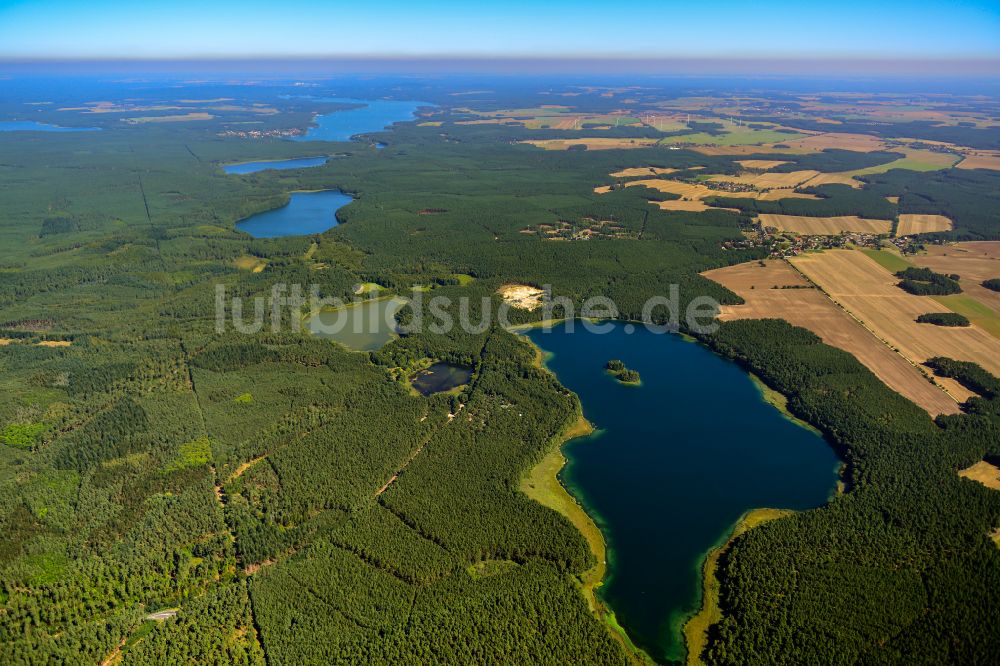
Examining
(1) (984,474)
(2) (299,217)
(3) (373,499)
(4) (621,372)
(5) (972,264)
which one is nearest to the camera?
(3) (373,499)

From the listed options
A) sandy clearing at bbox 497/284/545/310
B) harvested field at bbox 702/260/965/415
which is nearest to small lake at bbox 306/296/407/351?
sandy clearing at bbox 497/284/545/310

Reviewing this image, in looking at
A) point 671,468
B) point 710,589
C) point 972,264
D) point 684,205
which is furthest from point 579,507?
point 684,205

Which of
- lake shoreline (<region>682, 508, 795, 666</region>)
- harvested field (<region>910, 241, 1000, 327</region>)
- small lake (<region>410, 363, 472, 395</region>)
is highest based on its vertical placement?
harvested field (<region>910, 241, 1000, 327</region>)

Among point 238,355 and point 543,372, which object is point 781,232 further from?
point 238,355

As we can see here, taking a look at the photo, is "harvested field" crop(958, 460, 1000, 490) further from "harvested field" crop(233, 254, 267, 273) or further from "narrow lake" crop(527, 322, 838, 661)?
"harvested field" crop(233, 254, 267, 273)

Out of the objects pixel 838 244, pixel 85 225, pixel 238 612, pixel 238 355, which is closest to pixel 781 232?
pixel 838 244

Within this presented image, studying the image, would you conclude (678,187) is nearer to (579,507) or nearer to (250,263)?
(250,263)

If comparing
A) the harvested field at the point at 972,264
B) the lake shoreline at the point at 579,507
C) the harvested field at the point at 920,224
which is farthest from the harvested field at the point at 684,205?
the lake shoreline at the point at 579,507
